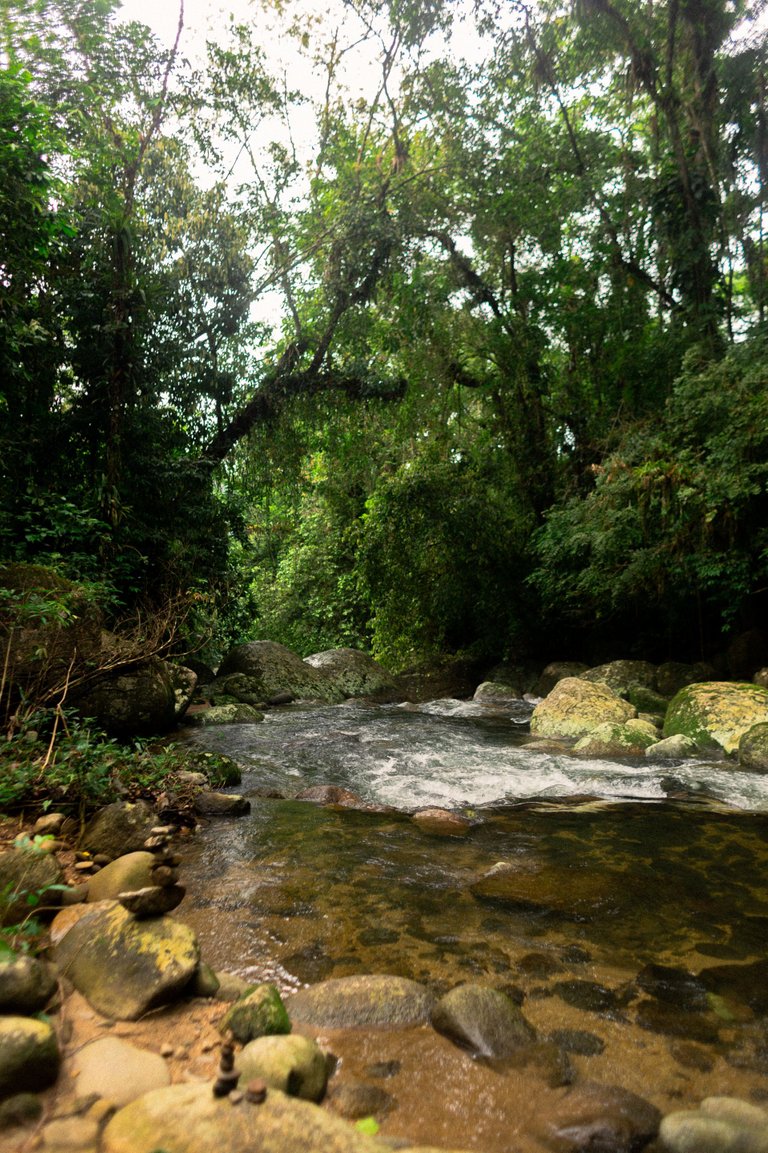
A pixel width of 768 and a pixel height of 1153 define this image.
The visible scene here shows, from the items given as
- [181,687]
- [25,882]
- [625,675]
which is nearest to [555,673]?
[625,675]

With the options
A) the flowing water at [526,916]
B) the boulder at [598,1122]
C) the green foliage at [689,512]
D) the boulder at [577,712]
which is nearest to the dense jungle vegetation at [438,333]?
the green foliage at [689,512]

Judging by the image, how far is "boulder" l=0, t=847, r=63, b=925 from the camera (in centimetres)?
252

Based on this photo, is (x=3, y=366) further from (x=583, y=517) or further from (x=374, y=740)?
(x=583, y=517)

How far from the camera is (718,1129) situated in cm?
162

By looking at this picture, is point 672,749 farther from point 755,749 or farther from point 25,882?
point 25,882

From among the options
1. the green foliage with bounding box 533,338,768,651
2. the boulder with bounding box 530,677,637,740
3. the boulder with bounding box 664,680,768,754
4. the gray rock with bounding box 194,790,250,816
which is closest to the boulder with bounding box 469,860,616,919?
the gray rock with bounding box 194,790,250,816

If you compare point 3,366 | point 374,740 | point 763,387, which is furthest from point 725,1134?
point 763,387

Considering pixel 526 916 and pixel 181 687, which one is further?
pixel 181 687

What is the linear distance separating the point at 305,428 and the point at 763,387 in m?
7.54

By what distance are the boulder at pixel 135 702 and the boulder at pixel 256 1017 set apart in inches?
189

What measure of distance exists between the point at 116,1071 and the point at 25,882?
1.08 metres

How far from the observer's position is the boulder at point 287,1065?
69.1 inches

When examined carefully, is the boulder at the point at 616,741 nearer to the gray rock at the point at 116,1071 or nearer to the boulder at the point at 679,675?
the boulder at the point at 679,675

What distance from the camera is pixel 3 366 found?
265 inches
